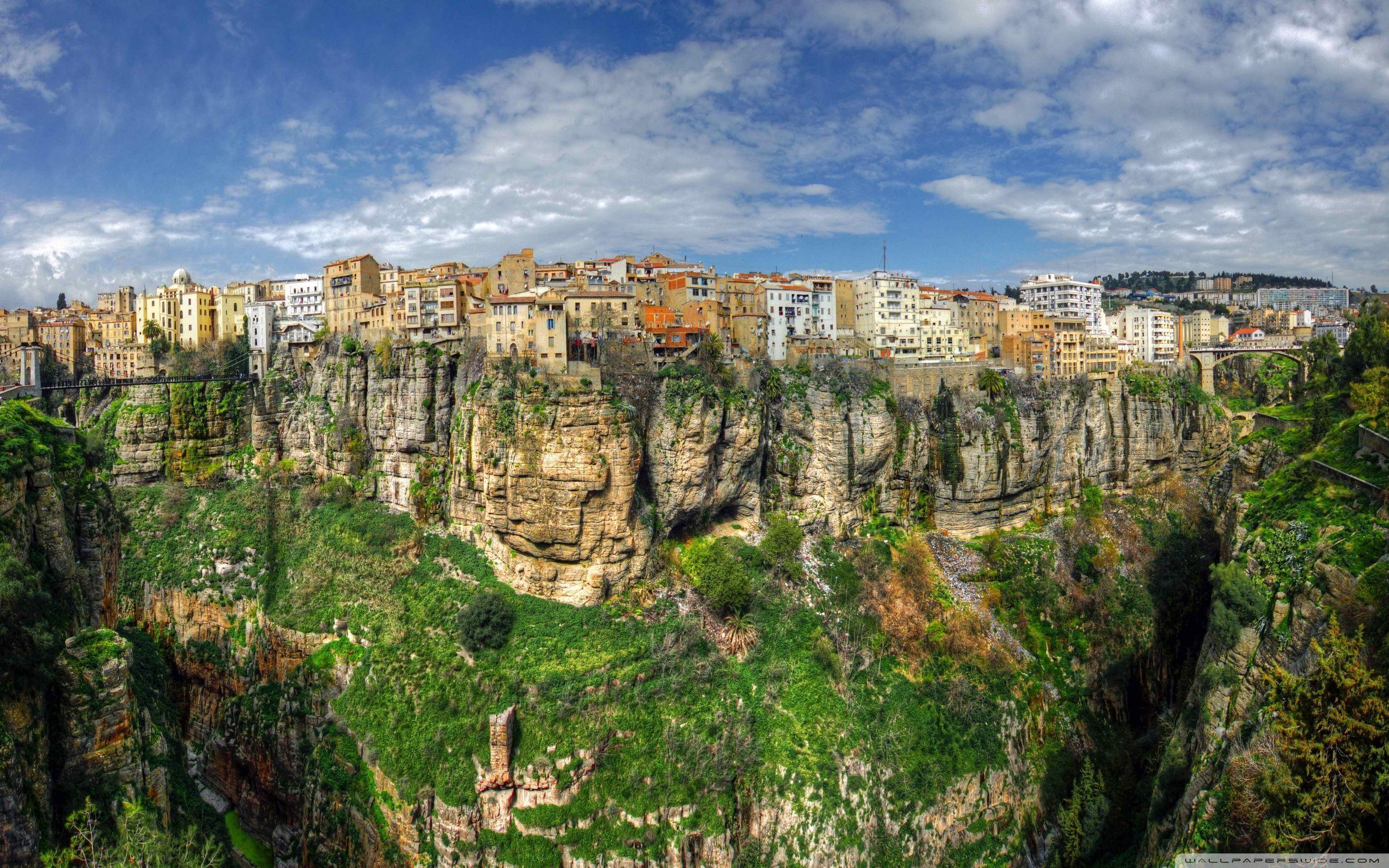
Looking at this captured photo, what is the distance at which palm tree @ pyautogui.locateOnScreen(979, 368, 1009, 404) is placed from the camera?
129 feet

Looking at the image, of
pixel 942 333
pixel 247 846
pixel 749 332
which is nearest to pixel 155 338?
pixel 247 846

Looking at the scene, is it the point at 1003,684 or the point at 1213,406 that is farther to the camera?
the point at 1213,406

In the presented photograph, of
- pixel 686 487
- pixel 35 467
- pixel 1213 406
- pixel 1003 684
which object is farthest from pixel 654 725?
pixel 1213 406

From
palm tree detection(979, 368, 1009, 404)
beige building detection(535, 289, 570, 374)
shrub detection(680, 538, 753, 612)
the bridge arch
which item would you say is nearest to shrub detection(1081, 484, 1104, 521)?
palm tree detection(979, 368, 1009, 404)

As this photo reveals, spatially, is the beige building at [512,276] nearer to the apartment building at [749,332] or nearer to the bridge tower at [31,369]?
the apartment building at [749,332]

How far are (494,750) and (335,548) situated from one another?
40.8 feet

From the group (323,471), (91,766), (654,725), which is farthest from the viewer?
(323,471)

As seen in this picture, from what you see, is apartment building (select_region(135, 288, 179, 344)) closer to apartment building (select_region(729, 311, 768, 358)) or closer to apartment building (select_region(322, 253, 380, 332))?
apartment building (select_region(322, 253, 380, 332))

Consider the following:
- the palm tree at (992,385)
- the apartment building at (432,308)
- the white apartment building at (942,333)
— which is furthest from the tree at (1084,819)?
the apartment building at (432,308)

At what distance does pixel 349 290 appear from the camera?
1770 inches

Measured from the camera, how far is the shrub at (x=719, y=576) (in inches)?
1137

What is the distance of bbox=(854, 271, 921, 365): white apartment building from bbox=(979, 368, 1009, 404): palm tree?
10.2 meters

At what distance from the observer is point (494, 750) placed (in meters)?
23.0

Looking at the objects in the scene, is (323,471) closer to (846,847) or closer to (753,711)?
(753,711)
